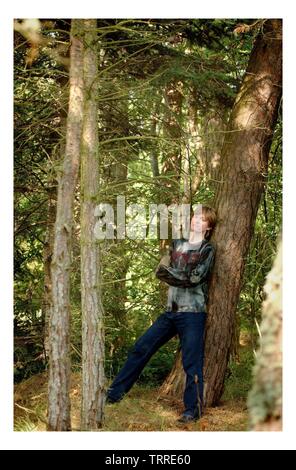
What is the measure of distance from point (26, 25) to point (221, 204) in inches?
99.6

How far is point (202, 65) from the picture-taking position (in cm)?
660

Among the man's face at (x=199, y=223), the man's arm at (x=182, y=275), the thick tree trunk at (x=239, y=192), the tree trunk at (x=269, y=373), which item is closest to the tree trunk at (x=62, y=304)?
the man's arm at (x=182, y=275)

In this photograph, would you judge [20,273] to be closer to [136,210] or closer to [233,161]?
[136,210]

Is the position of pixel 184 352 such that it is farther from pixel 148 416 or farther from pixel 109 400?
pixel 109 400

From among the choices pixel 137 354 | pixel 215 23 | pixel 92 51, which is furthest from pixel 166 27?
pixel 137 354

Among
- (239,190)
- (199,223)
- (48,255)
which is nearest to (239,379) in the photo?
(199,223)

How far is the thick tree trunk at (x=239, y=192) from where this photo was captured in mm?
6234

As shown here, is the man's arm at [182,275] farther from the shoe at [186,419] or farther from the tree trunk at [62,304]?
the shoe at [186,419]

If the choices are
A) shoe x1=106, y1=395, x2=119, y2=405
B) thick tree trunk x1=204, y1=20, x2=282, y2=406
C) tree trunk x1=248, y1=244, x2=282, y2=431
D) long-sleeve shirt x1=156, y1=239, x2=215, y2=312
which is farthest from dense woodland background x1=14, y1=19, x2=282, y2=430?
tree trunk x1=248, y1=244, x2=282, y2=431

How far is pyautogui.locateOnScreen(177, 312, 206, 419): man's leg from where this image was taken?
19.2 ft

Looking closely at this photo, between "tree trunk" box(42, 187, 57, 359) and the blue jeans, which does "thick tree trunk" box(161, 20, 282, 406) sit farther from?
"tree trunk" box(42, 187, 57, 359)

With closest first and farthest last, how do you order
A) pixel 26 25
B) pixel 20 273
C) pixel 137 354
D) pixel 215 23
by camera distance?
pixel 26 25
pixel 137 354
pixel 215 23
pixel 20 273
